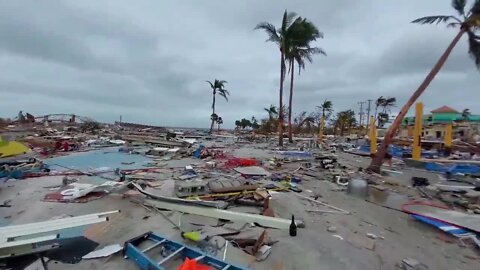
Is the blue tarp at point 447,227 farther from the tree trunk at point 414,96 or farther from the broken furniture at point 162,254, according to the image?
the tree trunk at point 414,96

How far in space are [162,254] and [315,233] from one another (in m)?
2.42

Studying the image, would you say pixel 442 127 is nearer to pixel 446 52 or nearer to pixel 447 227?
pixel 446 52

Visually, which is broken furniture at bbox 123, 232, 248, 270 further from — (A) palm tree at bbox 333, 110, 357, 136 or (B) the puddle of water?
(A) palm tree at bbox 333, 110, 357, 136

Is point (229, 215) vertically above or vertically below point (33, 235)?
above

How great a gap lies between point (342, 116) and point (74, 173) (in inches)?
1658

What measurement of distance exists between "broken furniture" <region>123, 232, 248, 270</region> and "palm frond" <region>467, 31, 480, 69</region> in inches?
527

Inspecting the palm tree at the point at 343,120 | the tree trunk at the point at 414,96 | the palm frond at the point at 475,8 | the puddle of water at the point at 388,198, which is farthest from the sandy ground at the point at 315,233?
the palm tree at the point at 343,120

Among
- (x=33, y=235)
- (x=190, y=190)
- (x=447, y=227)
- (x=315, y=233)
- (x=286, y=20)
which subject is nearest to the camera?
(x=33, y=235)

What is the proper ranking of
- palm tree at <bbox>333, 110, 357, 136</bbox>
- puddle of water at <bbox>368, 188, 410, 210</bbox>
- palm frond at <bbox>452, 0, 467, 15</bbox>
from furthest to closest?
1. palm tree at <bbox>333, 110, 357, 136</bbox>
2. palm frond at <bbox>452, 0, 467, 15</bbox>
3. puddle of water at <bbox>368, 188, 410, 210</bbox>

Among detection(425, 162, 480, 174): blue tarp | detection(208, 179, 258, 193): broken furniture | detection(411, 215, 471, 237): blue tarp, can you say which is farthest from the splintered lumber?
detection(425, 162, 480, 174): blue tarp

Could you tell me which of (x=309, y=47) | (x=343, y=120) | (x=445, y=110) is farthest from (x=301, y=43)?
(x=445, y=110)

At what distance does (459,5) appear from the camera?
11.2 metres

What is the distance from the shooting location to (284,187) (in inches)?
295

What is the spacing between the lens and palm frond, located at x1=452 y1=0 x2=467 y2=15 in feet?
36.4
